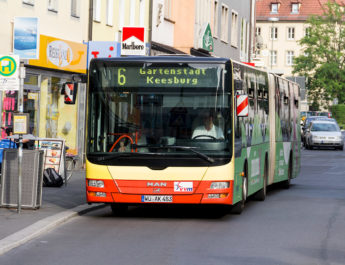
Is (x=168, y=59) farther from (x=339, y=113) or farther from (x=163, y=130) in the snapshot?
(x=339, y=113)

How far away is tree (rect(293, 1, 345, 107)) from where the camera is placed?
12588 centimetres

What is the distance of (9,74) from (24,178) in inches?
64.3

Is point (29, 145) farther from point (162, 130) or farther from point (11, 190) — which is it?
point (162, 130)

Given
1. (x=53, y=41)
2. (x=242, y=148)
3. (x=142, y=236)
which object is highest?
(x=53, y=41)

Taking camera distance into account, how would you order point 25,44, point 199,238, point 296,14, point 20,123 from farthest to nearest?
point 296,14 → point 25,44 → point 20,123 → point 199,238

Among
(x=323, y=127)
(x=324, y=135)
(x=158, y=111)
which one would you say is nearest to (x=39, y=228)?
(x=158, y=111)

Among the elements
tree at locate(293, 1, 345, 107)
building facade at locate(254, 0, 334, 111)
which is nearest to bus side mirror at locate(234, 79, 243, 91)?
tree at locate(293, 1, 345, 107)

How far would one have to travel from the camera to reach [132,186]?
15.5 m

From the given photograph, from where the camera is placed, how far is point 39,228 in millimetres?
13586

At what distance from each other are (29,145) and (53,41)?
6.10 metres

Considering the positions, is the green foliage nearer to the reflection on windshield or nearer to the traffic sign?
the reflection on windshield

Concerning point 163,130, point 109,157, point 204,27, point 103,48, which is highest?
point 204,27

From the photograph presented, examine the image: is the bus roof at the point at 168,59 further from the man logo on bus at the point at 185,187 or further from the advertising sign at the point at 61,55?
the advertising sign at the point at 61,55

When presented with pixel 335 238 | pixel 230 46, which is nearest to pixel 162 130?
pixel 335 238
